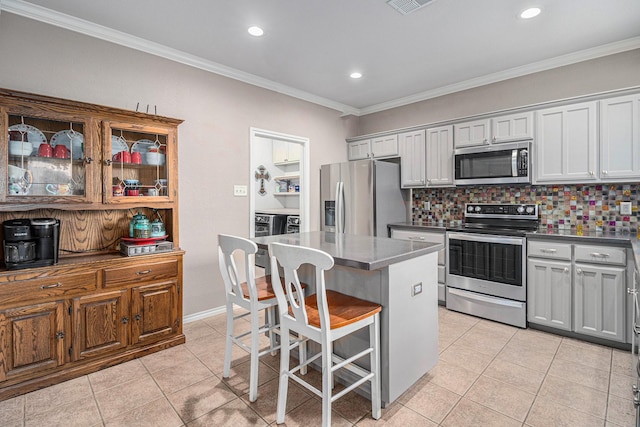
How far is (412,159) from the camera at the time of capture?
4309 mm

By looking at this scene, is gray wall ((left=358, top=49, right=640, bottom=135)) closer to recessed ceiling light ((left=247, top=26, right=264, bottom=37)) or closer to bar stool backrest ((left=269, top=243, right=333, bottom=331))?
recessed ceiling light ((left=247, top=26, right=264, bottom=37))

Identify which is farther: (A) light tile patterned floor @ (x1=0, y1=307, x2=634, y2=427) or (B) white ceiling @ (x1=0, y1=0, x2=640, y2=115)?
(B) white ceiling @ (x1=0, y1=0, x2=640, y2=115)

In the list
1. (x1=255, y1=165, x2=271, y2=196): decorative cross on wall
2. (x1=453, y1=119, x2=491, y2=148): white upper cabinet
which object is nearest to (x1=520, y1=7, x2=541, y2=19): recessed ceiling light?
(x1=453, y1=119, x2=491, y2=148): white upper cabinet

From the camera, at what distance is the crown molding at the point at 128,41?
7.94 ft

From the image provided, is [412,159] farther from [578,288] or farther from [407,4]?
[578,288]

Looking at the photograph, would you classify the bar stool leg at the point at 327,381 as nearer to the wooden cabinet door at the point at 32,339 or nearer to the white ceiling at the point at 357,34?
the wooden cabinet door at the point at 32,339

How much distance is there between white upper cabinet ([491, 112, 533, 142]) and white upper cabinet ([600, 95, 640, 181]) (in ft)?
1.88

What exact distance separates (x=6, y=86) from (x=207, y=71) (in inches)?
64.2

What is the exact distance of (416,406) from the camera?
6.49 ft

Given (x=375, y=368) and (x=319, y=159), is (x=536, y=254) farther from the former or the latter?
(x=319, y=159)

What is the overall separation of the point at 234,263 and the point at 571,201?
11.3 feet

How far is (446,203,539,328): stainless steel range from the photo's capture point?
3.15m

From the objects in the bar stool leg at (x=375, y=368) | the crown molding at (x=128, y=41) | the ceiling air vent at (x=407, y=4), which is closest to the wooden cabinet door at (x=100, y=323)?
the bar stool leg at (x=375, y=368)

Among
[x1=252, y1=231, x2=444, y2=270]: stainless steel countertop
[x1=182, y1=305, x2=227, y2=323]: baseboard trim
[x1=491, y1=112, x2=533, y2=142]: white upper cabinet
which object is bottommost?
[x1=182, y1=305, x2=227, y2=323]: baseboard trim
